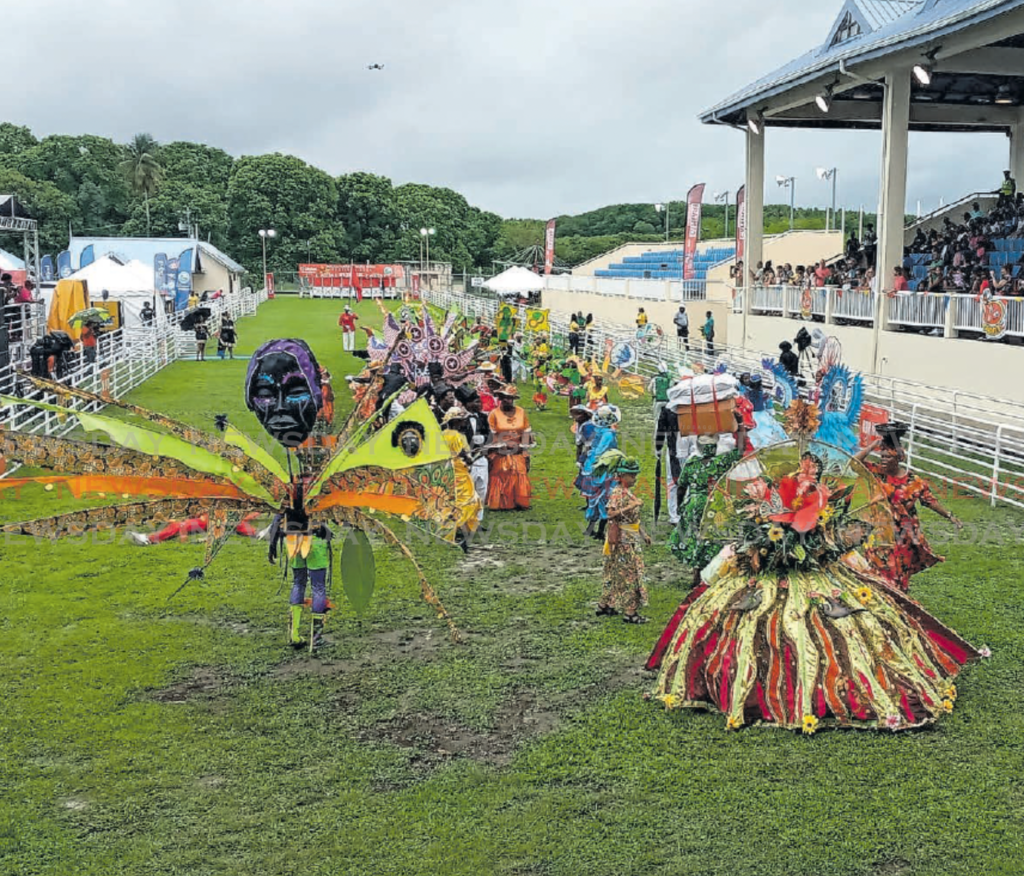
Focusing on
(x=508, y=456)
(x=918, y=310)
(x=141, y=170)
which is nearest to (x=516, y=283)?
(x=918, y=310)

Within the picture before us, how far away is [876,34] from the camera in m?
21.8

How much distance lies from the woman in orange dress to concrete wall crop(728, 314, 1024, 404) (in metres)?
8.24

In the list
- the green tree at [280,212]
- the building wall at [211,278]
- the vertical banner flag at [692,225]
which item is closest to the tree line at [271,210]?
the green tree at [280,212]

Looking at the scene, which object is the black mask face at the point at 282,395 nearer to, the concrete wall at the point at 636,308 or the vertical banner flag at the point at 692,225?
the concrete wall at the point at 636,308

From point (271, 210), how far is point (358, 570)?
231ft

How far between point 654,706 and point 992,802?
6.60 feet

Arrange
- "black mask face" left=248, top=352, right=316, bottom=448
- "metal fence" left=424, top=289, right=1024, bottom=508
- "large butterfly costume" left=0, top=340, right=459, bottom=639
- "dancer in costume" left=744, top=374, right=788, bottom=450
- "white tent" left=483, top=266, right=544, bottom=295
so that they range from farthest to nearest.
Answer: "white tent" left=483, top=266, right=544, bottom=295, "metal fence" left=424, top=289, right=1024, bottom=508, "dancer in costume" left=744, top=374, right=788, bottom=450, "black mask face" left=248, top=352, right=316, bottom=448, "large butterfly costume" left=0, top=340, right=459, bottom=639

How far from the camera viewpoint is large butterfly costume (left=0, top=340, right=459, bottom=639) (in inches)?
270

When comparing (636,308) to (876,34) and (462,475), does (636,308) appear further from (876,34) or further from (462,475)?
(462,475)

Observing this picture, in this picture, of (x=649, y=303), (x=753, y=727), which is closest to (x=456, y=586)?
(x=753, y=727)

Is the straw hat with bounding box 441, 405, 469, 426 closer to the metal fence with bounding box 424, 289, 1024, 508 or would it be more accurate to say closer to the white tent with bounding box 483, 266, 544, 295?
the metal fence with bounding box 424, 289, 1024, 508

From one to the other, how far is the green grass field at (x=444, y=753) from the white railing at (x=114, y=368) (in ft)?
22.1

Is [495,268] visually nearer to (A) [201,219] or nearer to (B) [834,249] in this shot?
(A) [201,219]

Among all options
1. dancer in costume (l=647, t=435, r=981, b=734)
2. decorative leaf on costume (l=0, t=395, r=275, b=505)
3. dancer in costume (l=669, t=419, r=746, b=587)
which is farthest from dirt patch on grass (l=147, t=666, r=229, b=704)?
dancer in costume (l=669, t=419, r=746, b=587)
